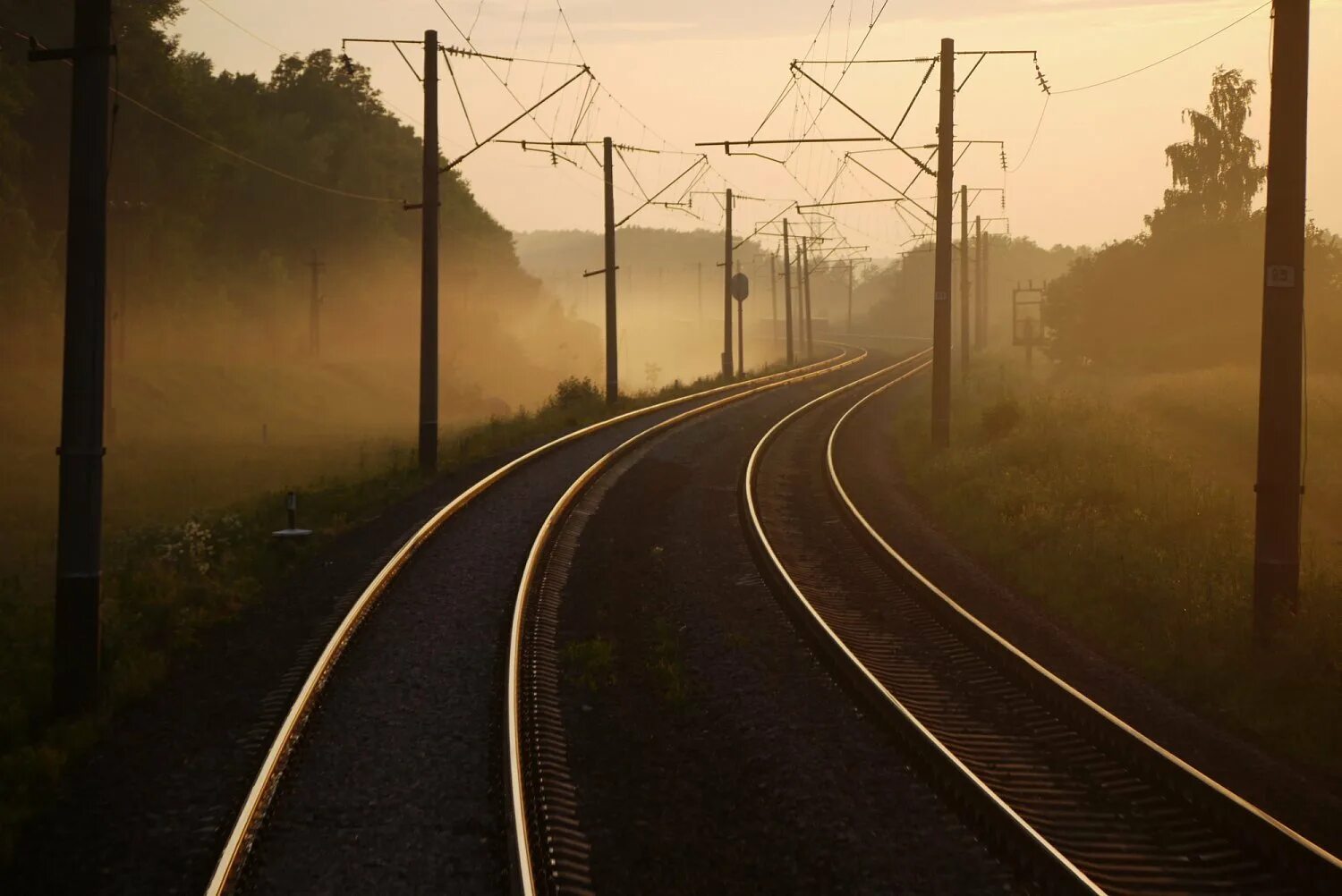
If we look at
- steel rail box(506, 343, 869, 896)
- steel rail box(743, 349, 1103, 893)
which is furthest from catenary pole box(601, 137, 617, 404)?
steel rail box(743, 349, 1103, 893)

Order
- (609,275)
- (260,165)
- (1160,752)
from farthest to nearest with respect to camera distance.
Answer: (260,165) < (609,275) < (1160,752)

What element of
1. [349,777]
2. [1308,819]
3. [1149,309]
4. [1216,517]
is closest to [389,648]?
[349,777]

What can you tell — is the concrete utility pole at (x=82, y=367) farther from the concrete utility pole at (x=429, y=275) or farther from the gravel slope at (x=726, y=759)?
the concrete utility pole at (x=429, y=275)

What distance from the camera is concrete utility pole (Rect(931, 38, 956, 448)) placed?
1027 inches

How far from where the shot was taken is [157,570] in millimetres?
14820

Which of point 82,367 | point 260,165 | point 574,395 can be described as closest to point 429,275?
point 574,395

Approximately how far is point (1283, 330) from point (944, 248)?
15.1 m

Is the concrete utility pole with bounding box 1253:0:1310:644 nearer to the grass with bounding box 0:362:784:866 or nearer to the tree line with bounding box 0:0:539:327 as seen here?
the grass with bounding box 0:362:784:866

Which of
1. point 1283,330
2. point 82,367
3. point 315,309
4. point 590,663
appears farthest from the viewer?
point 315,309

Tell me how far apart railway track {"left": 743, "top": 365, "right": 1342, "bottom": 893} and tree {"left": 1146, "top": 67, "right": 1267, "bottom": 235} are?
53942 mm

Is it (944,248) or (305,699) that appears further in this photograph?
(944,248)

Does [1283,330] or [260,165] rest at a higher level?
[260,165]

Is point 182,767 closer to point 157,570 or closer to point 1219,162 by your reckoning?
point 157,570

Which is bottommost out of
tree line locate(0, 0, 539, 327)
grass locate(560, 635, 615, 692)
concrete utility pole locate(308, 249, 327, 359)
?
grass locate(560, 635, 615, 692)
